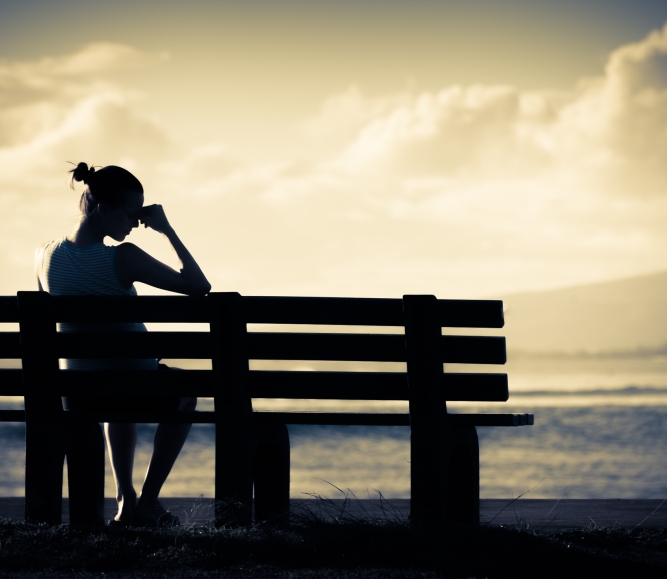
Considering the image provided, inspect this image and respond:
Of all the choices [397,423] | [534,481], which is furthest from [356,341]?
[534,481]

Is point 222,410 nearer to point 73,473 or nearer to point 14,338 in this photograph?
point 73,473

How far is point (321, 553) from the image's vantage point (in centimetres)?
353

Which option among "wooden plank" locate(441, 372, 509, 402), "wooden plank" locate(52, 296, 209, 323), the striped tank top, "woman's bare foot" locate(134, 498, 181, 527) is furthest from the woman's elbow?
"wooden plank" locate(441, 372, 509, 402)

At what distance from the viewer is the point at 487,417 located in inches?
161

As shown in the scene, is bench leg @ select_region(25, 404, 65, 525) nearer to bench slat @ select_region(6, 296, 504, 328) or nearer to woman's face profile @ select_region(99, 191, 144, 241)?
bench slat @ select_region(6, 296, 504, 328)

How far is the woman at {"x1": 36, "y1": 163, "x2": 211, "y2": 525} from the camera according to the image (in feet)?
13.9

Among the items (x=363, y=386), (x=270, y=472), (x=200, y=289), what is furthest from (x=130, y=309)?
(x=363, y=386)

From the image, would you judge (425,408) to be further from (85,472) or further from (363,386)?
(85,472)

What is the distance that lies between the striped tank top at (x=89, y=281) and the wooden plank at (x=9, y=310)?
22 cm

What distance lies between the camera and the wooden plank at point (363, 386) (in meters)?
4.00

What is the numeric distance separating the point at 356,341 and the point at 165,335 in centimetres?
82

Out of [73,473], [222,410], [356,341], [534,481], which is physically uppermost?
[356,341]

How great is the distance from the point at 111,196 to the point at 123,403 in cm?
93

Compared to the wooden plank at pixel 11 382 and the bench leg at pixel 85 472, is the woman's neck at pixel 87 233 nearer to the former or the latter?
the wooden plank at pixel 11 382
